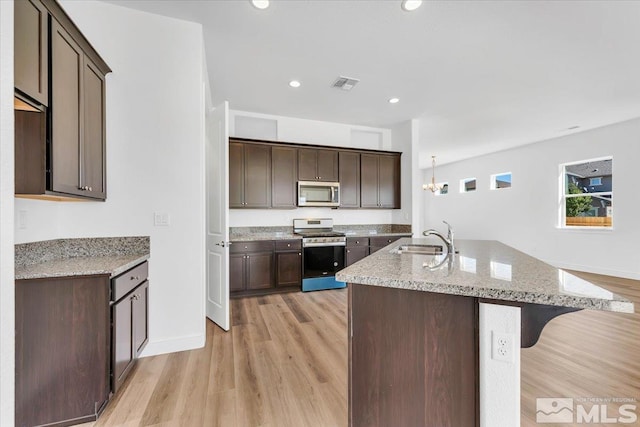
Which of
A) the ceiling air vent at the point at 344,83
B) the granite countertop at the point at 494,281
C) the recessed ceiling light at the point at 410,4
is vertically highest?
the ceiling air vent at the point at 344,83

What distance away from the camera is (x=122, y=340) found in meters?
1.82

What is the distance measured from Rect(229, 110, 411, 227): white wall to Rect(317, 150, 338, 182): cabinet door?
38 cm

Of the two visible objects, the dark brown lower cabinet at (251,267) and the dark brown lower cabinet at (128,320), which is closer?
the dark brown lower cabinet at (128,320)

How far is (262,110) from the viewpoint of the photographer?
4.61 metres

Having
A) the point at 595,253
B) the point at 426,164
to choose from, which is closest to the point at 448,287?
the point at 595,253

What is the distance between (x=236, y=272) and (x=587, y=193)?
688cm

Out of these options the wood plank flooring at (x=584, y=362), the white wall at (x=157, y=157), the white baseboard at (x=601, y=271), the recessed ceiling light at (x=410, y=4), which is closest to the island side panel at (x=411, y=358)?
the wood plank flooring at (x=584, y=362)

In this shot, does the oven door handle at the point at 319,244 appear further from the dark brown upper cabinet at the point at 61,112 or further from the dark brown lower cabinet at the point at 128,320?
the dark brown upper cabinet at the point at 61,112

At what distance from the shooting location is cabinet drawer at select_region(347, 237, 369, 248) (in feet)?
15.6

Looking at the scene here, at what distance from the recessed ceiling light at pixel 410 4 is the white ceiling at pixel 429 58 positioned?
0.07 metres

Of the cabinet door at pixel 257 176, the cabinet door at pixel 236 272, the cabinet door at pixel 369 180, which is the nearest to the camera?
the cabinet door at pixel 236 272

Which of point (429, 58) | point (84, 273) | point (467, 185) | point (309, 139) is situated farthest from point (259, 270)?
point (467, 185)

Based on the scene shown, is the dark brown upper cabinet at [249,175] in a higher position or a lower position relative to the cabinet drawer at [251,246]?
higher

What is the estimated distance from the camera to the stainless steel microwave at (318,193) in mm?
4727
